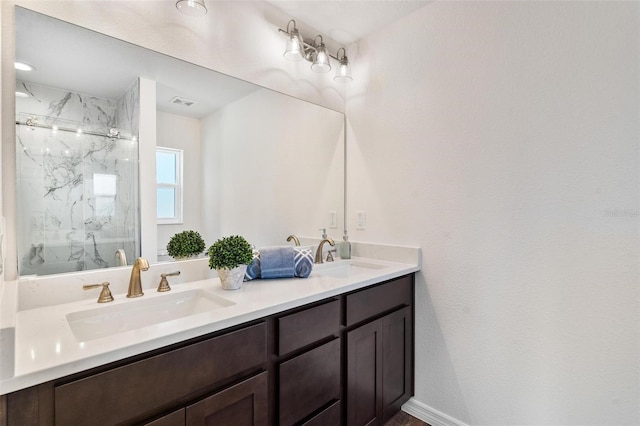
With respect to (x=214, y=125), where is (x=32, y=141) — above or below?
below

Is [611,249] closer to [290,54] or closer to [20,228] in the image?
[290,54]

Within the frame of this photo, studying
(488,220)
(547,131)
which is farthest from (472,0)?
(488,220)

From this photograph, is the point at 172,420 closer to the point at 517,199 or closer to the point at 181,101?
the point at 181,101

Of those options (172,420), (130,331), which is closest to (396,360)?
(172,420)

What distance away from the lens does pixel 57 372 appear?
2.36ft

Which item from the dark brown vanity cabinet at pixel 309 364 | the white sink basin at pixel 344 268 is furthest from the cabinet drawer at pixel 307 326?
the white sink basin at pixel 344 268

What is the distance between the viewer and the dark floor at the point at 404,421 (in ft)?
5.92

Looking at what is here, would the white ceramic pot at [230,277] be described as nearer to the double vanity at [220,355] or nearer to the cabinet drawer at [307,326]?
the double vanity at [220,355]

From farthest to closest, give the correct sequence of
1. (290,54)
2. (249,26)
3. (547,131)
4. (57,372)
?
(290,54) < (249,26) < (547,131) < (57,372)

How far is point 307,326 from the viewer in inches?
50.1

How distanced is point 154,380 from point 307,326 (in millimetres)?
571

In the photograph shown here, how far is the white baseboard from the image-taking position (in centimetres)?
174

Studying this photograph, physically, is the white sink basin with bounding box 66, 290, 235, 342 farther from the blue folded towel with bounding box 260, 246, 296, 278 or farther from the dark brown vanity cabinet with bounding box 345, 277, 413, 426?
the dark brown vanity cabinet with bounding box 345, 277, 413, 426

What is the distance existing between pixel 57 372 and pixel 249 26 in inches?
66.5
